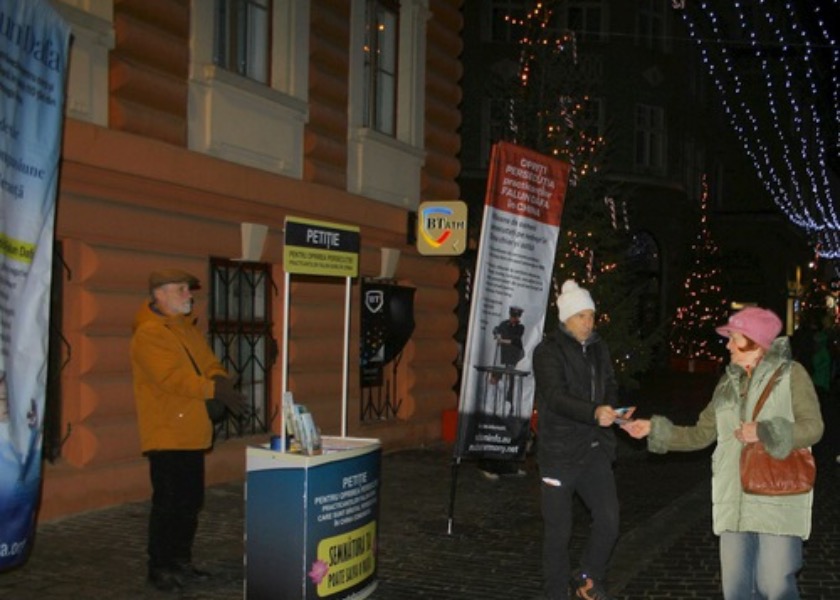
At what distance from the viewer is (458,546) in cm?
852

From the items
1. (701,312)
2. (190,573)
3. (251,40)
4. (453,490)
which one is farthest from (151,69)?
(701,312)

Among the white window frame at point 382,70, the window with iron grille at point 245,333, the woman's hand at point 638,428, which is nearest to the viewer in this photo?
the woman's hand at point 638,428

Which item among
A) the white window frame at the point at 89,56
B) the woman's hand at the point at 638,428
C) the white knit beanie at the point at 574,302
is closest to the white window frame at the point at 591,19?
→ the white window frame at the point at 89,56

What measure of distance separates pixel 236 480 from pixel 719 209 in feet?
113

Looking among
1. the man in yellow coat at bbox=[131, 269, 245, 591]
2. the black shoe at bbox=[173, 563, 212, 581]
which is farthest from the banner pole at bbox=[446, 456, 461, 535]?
the man in yellow coat at bbox=[131, 269, 245, 591]

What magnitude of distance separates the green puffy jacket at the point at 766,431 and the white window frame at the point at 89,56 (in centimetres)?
561

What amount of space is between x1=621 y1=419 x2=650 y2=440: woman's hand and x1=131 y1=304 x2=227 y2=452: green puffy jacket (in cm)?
240

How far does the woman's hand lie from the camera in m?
5.93

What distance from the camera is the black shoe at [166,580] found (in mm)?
6867

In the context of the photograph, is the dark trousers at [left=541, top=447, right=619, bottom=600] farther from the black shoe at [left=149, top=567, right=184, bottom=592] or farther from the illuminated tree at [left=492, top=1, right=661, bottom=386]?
the illuminated tree at [left=492, top=1, right=661, bottom=386]

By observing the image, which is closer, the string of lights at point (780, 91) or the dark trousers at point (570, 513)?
the dark trousers at point (570, 513)

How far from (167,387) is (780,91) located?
44.1 metres

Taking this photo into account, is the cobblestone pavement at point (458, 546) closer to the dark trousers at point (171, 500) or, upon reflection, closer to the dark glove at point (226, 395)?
the dark trousers at point (171, 500)

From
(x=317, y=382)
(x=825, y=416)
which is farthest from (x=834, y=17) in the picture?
(x=317, y=382)
